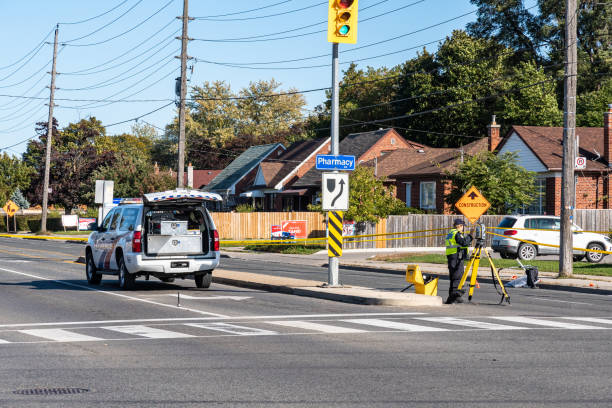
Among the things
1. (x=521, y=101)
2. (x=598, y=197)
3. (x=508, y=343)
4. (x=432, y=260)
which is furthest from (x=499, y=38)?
(x=508, y=343)

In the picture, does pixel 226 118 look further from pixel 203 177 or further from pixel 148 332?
pixel 148 332

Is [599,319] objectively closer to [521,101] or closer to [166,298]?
[166,298]

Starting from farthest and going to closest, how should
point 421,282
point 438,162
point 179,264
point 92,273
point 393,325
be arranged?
point 438,162, point 92,273, point 179,264, point 421,282, point 393,325

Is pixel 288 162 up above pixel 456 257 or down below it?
above

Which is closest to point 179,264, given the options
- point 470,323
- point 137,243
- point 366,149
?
point 137,243

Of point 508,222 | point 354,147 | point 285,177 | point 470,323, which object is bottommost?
point 470,323

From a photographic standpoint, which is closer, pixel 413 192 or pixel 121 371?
pixel 121 371

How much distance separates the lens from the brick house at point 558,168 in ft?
144

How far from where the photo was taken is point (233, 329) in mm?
12641

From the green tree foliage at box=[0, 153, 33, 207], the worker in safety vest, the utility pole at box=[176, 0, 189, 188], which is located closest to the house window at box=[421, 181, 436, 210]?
the utility pole at box=[176, 0, 189, 188]

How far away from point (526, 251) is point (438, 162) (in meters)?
20.3

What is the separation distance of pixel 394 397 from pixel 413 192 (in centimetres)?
4639

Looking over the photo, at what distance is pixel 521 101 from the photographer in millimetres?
67375

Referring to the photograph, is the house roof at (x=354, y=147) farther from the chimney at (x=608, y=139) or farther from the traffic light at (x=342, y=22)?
the traffic light at (x=342, y=22)
